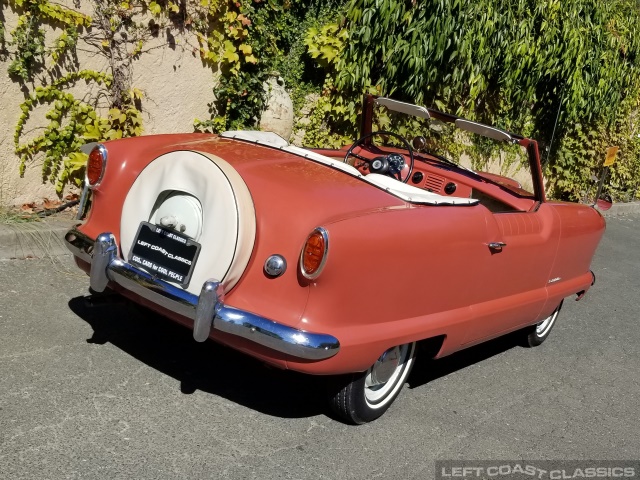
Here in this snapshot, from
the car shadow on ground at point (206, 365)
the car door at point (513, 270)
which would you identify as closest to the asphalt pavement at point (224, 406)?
the car shadow on ground at point (206, 365)

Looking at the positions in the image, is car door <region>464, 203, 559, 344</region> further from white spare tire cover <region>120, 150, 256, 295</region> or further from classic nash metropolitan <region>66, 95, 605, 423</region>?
white spare tire cover <region>120, 150, 256, 295</region>

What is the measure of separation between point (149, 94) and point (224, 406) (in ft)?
12.3

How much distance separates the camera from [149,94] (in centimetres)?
634

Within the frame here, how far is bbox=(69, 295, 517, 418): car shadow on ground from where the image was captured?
3.54m

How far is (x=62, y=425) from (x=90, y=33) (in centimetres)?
383

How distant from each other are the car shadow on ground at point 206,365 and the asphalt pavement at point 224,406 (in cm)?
1

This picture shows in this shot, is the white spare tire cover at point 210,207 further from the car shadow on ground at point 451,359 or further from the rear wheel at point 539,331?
the rear wheel at point 539,331

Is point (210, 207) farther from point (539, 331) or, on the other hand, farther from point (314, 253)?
point (539, 331)

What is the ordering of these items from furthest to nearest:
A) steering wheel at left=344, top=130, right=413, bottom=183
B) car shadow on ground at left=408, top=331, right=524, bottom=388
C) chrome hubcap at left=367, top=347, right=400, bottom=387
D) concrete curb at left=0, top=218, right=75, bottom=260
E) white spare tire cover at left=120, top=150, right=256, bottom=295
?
concrete curb at left=0, top=218, right=75, bottom=260 < steering wheel at left=344, top=130, right=413, bottom=183 < car shadow on ground at left=408, top=331, right=524, bottom=388 < chrome hubcap at left=367, top=347, right=400, bottom=387 < white spare tire cover at left=120, top=150, right=256, bottom=295

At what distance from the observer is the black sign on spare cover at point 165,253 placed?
3023 mm

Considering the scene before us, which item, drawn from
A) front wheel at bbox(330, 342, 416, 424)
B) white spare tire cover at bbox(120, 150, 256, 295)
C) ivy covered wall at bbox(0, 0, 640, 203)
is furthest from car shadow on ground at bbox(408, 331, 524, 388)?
ivy covered wall at bbox(0, 0, 640, 203)

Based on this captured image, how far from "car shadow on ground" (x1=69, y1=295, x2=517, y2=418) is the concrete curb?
0.82 m

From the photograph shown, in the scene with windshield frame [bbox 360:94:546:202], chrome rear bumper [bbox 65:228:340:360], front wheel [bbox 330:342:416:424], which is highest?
windshield frame [bbox 360:94:546:202]

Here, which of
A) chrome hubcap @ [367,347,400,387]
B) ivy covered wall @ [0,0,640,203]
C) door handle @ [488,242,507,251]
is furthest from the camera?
ivy covered wall @ [0,0,640,203]
